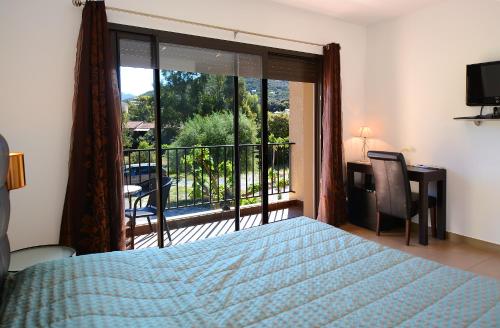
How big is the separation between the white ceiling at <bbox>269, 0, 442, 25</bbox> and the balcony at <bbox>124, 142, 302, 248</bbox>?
5.62 feet

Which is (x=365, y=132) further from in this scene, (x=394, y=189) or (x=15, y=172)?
(x=15, y=172)

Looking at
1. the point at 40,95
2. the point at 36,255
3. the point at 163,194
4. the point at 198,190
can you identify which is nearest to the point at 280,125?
the point at 198,190

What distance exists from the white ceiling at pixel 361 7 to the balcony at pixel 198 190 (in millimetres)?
1712

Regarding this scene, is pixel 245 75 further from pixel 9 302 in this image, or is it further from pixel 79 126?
pixel 9 302

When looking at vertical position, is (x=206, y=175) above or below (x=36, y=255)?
above

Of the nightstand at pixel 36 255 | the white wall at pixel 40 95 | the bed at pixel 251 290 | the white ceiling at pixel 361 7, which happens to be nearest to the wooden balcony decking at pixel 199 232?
the white wall at pixel 40 95

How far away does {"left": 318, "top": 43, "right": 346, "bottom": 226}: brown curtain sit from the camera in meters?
3.88

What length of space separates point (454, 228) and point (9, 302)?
3.92 metres

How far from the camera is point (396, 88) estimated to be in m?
4.02

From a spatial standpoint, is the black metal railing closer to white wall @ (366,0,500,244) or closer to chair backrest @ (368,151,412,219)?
chair backrest @ (368,151,412,219)

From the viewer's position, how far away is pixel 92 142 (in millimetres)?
2498

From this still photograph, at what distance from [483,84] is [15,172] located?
3.87 meters

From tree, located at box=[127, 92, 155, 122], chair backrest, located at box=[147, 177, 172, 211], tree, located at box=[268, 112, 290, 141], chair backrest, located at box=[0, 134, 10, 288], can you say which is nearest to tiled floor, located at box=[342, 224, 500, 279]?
tree, located at box=[268, 112, 290, 141]

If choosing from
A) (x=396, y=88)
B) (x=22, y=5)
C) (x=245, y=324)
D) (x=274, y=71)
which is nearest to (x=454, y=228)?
(x=396, y=88)
